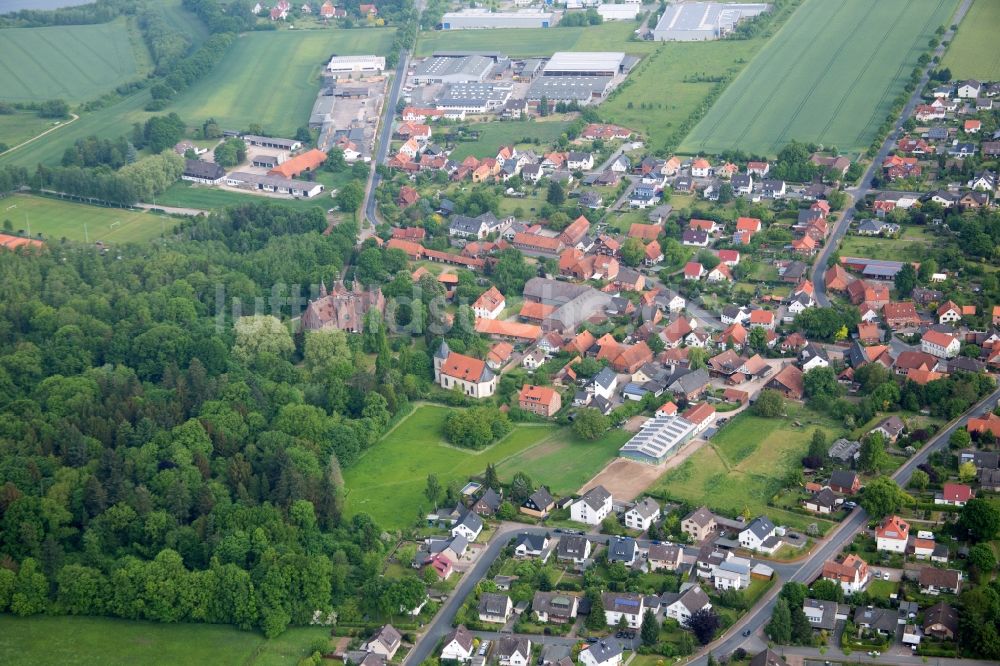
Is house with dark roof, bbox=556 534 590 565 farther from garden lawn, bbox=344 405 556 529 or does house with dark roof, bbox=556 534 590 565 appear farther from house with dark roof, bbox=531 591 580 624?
garden lawn, bbox=344 405 556 529

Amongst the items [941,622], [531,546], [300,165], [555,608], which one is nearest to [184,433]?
[531,546]

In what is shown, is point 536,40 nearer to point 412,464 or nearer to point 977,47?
point 977,47

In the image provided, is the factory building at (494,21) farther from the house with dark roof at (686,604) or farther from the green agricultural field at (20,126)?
the house with dark roof at (686,604)

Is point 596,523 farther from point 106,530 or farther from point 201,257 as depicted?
point 201,257

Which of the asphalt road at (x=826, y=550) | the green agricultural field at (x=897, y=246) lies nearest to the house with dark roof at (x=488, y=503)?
the asphalt road at (x=826, y=550)

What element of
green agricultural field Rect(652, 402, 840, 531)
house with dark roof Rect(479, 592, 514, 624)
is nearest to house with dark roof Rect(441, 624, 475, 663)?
house with dark roof Rect(479, 592, 514, 624)

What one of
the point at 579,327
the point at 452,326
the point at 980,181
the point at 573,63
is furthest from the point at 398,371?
the point at 573,63
